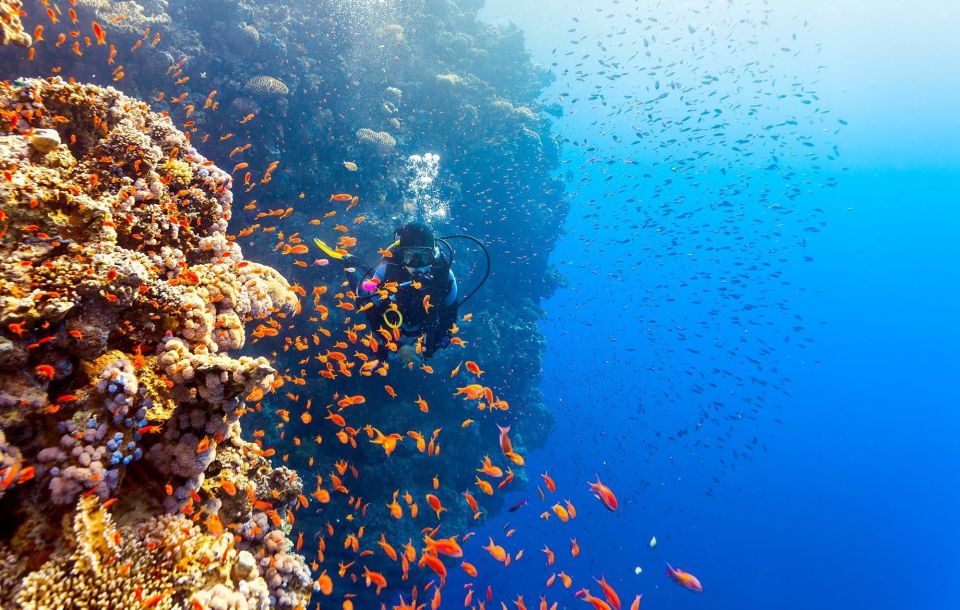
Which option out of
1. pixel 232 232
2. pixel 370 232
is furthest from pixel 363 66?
pixel 232 232

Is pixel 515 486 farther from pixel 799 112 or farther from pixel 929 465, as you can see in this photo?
pixel 799 112

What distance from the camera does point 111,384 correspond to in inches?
103

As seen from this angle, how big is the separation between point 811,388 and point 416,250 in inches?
4043

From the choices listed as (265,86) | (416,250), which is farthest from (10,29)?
(265,86)

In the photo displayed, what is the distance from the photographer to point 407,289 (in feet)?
22.1

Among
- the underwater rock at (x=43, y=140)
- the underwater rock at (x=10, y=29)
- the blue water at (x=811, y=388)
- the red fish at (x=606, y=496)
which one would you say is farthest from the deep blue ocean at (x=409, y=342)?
the underwater rock at (x=10, y=29)

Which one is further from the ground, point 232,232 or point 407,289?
point 407,289

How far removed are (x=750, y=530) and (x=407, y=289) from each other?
241 feet

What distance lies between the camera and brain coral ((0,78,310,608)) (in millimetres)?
2338

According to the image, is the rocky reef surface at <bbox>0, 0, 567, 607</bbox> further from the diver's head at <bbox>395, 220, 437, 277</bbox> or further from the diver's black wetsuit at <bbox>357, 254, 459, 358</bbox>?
the diver's head at <bbox>395, 220, 437, 277</bbox>

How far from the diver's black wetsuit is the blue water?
106 ft

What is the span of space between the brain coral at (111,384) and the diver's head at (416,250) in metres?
2.85

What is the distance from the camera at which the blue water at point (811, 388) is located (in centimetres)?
5175

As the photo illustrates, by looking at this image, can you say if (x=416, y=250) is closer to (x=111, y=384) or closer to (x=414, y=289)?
(x=414, y=289)
